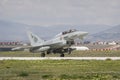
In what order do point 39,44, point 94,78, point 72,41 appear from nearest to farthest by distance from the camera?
point 94,78 → point 72,41 → point 39,44

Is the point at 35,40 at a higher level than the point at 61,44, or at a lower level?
higher

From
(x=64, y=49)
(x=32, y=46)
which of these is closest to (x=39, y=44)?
(x=32, y=46)

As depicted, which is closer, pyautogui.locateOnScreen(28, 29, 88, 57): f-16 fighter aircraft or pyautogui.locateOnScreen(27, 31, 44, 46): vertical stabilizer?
pyautogui.locateOnScreen(28, 29, 88, 57): f-16 fighter aircraft

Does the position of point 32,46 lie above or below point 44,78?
above

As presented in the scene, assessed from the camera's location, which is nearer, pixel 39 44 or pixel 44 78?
pixel 44 78

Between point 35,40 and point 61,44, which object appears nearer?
point 61,44

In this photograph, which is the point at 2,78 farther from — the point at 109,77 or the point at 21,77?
the point at 109,77

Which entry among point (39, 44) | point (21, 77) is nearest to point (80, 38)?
point (39, 44)

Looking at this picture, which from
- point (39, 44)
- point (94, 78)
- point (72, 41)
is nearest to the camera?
point (94, 78)

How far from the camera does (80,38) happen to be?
6925 centimetres

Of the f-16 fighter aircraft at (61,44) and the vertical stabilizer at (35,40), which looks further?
the vertical stabilizer at (35,40)

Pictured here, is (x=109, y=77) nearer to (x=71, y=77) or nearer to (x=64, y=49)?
(x=71, y=77)

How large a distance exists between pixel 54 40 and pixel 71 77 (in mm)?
39599

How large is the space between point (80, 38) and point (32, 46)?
878 centimetres
